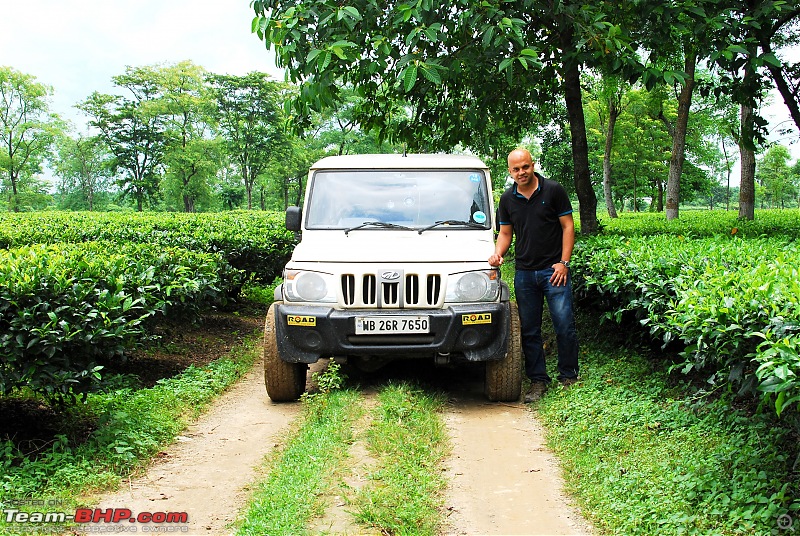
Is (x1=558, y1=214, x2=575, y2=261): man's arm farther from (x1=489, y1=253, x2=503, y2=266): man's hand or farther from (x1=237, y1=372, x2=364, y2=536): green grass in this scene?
(x1=237, y1=372, x2=364, y2=536): green grass

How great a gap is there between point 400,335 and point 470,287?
0.76 metres

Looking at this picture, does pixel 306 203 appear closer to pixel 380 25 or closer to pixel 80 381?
pixel 380 25

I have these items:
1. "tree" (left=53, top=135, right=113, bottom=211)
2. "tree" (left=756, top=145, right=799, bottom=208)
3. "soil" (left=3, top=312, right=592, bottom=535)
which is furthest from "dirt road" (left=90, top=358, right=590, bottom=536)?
"tree" (left=756, top=145, right=799, bottom=208)

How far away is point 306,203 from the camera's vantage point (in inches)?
291

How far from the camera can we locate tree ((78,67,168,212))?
205 feet

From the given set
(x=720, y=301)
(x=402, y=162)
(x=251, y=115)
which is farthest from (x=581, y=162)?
(x=251, y=115)

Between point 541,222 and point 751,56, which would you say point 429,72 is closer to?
point 541,222

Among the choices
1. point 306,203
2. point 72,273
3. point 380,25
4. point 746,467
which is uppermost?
point 380,25

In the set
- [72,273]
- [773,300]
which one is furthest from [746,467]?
[72,273]

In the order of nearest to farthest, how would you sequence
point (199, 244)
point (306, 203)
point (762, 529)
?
point (762, 529), point (306, 203), point (199, 244)

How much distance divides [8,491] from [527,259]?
4.58 metres

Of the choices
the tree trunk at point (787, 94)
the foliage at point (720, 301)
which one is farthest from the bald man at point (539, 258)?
the tree trunk at point (787, 94)

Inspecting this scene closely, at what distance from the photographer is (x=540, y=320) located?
22.4 feet

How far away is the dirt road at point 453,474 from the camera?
416 centimetres
